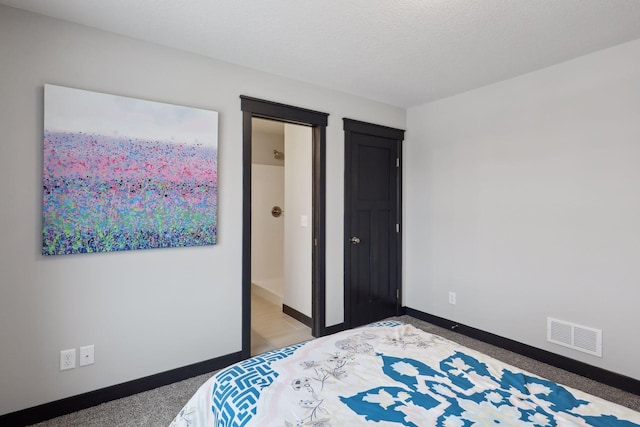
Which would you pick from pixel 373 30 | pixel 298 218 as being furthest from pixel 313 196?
pixel 373 30

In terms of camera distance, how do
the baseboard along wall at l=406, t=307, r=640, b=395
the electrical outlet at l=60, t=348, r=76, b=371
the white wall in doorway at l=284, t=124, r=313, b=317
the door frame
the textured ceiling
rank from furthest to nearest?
1. the white wall in doorway at l=284, t=124, r=313, b=317
2. the door frame
3. the baseboard along wall at l=406, t=307, r=640, b=395
4. the electrical outlet at l=60, t=348, r=76, b=371
5. the textured ceiling

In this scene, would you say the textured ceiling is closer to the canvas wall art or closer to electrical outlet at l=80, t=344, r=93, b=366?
the canvas wall art

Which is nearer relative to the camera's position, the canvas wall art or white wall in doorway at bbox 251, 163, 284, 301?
the canvas wall art

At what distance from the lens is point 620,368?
94.5 inches

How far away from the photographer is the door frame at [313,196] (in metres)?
2.79

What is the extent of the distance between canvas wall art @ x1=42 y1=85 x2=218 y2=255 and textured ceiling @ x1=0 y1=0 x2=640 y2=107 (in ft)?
1.59

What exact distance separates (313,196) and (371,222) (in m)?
0.77

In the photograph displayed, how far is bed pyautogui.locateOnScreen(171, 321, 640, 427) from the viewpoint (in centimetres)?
117

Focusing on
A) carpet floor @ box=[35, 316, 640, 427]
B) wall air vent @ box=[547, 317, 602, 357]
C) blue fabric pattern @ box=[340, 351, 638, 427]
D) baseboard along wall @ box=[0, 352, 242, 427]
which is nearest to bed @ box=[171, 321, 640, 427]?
blue fabric pattern @ box=[340, 351, 638, 427]

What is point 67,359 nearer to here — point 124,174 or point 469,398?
point 124,174

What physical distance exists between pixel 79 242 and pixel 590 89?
3828 millimetres

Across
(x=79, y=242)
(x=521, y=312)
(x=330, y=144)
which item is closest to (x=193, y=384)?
(x=79, y=242)

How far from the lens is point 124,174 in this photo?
2234 millimetres

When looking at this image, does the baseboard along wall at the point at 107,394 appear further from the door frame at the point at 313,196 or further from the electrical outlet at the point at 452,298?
the electrical outlet at the point at 452,298
